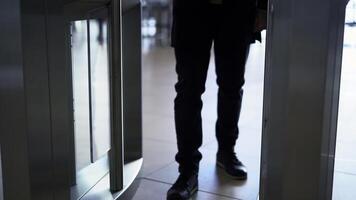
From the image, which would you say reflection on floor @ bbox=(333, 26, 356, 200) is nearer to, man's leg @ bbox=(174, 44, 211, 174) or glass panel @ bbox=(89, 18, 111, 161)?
man's leg @ bbox=(174, 44, 211, 174)

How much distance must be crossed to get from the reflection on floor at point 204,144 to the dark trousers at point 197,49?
0.18m

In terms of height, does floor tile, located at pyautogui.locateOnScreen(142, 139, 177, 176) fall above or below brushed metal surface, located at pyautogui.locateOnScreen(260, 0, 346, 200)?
below

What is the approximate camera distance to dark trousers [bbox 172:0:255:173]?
1.75 meters

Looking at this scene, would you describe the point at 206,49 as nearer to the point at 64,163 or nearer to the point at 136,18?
the point at 136,18

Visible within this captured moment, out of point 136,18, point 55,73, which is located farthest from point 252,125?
point 55,73

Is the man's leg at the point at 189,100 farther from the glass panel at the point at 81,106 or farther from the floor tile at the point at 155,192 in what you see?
the glass panel at the point at 81,106

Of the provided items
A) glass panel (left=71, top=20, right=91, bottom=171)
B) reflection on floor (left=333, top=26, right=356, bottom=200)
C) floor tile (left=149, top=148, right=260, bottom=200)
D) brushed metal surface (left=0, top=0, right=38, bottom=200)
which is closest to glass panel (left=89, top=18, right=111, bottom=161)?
glass panel (left=71, top=20, right=91, bottom=171)

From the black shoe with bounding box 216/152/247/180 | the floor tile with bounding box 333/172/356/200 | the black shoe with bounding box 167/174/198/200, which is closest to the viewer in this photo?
the floor tile with bounding box 333/172/356/200

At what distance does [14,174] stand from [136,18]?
1005mm

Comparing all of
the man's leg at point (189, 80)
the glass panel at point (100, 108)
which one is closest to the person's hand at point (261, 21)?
the man's leg at point (189, 80)

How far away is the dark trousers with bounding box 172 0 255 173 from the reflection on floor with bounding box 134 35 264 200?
0.59 ft

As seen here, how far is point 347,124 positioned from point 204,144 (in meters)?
1.16

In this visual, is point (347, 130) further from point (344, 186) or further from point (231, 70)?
point (231, 70)

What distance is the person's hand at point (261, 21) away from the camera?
167 centimetres
